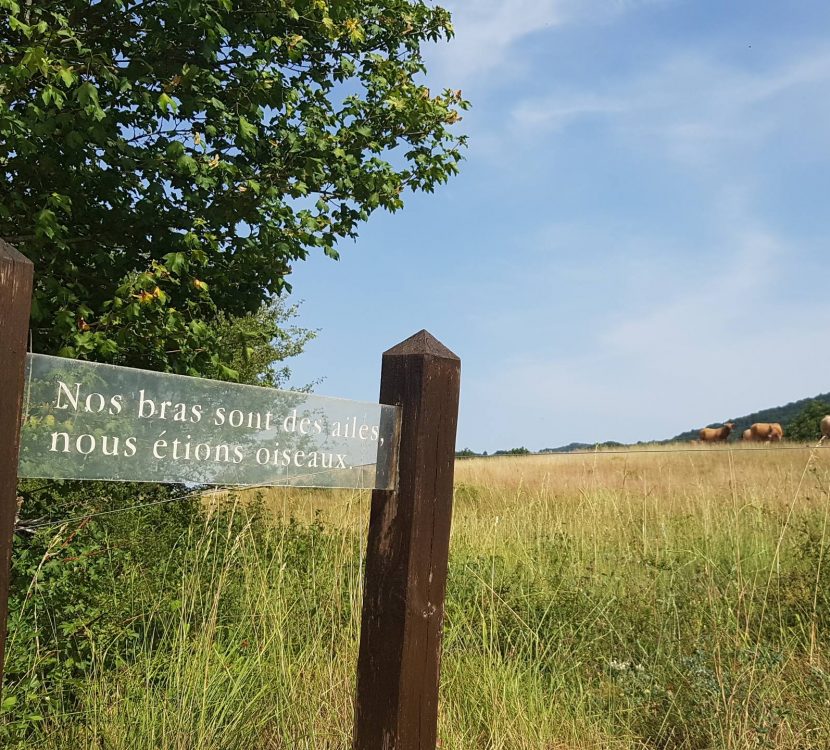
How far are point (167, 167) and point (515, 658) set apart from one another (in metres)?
4.23

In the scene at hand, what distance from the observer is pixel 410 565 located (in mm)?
2400

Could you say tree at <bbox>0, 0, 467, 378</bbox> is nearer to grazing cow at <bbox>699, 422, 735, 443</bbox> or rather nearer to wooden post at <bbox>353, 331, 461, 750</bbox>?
wooden post at <bbox>353, 331, 461, 750</bbox>

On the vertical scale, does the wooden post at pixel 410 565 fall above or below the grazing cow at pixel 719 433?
below

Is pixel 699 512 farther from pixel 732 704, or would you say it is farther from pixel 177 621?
pixel 177 621

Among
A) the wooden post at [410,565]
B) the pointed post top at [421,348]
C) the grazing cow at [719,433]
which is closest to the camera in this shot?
the wooden post at [410,565]

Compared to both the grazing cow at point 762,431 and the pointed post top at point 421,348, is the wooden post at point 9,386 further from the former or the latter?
the grazing cow at point 762,431

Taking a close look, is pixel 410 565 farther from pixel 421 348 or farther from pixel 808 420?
pixel 808 420

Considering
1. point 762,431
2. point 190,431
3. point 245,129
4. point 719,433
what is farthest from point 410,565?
point 762,431

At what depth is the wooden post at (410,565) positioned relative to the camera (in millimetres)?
2391

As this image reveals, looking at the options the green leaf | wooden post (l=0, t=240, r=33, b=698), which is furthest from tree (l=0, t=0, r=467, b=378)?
wooden post (l=0, t=240, r=33, b=698)

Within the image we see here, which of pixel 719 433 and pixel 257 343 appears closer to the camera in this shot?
pixel 257 343

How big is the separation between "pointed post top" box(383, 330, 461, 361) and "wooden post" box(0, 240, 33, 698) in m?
1.10

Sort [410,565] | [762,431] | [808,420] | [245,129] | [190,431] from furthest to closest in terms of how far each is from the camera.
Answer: [808,420] → [762,431] → [245,129] → [410,565] → [190,431]

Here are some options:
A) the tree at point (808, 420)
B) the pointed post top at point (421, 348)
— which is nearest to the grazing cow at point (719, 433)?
the tree at point (808, 420)
